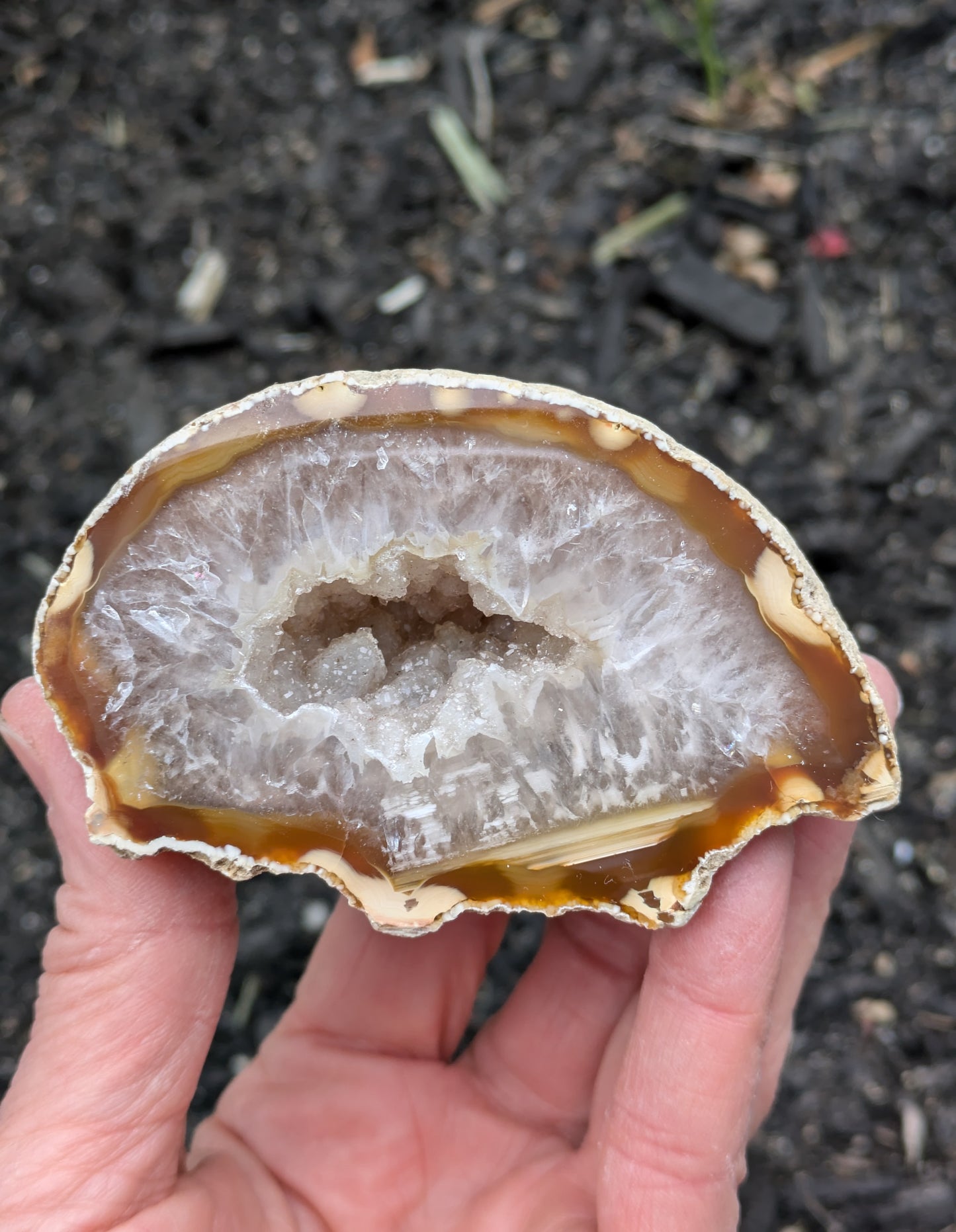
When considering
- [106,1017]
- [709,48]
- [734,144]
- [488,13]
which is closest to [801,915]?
[106,1017]

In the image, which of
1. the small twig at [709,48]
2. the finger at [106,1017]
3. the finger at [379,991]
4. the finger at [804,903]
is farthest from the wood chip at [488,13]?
the finger at [379,991]

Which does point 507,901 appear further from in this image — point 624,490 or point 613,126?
point 613,126

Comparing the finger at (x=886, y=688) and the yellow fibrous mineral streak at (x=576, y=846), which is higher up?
the yellow fibrous mineral streak at (x=576, y=846)

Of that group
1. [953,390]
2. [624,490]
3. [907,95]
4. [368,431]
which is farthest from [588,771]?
[907,95]

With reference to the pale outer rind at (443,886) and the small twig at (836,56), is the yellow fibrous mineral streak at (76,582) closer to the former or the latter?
the pale outer rind at (443,886)

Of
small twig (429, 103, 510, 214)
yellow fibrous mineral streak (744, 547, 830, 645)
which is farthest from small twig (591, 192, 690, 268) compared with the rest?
yellow fibrous mineral streak (744, 547, 830, 645)

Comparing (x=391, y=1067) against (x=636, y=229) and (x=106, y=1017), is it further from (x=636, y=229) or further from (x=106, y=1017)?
(x=636, y=229)

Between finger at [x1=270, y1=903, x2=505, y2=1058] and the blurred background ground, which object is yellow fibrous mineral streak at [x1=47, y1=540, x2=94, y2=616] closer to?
finger at [x1=270, y1=903, x2=505, y2=1058]
